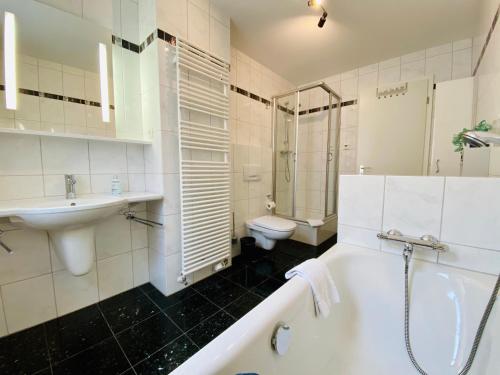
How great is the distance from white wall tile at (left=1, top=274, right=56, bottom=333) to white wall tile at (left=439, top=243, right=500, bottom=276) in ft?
7.66

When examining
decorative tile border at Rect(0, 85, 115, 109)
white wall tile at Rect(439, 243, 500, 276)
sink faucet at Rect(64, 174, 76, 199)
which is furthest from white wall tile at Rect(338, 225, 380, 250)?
decorative tile border at Rect(0, 85, 115, 109)

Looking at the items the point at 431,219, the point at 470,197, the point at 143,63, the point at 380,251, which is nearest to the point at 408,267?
the point at 380,251

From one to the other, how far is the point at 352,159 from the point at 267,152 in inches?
46.4

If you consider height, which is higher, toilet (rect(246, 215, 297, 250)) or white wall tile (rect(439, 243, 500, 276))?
white wall tile (rect(439, 243, 500, 276))

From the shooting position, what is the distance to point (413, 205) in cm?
115

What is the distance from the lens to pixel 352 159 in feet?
9.32

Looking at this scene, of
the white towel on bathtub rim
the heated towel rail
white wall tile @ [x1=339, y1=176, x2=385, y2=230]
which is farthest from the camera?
the heated towel rail

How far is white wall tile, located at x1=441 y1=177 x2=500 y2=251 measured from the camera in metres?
0.97

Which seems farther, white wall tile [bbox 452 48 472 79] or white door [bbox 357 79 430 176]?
white door [bbox 357 79 430 176]

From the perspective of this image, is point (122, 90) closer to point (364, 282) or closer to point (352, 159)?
point (364, 282)

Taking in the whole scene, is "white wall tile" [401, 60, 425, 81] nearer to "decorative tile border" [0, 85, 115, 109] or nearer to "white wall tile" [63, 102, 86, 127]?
"decorative tile border" [0, 85, 115, 109]

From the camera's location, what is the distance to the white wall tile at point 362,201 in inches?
50.1

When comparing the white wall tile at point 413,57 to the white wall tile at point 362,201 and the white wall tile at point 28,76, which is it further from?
the white wall tile at point 28,76

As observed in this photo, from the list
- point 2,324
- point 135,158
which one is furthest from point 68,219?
point 2,324
